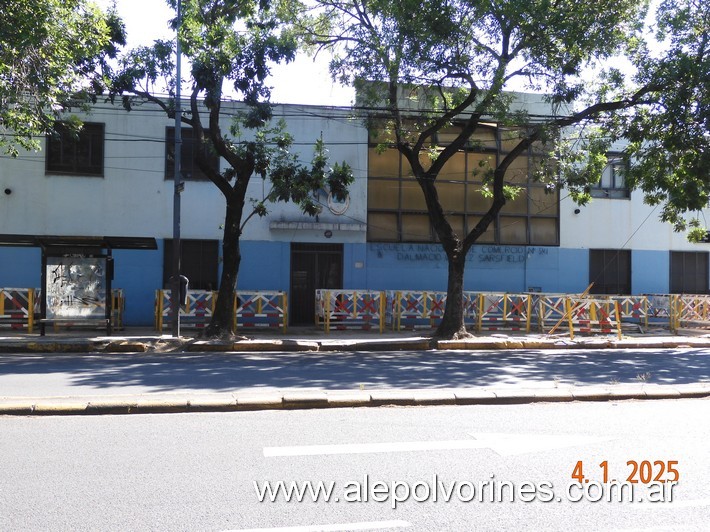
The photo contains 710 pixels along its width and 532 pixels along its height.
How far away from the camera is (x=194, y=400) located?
8.12 m

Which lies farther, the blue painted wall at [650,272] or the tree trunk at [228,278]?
the blue painted wall at [650,272]

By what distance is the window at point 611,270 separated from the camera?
2344 cm

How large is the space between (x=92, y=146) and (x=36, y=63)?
8057mm

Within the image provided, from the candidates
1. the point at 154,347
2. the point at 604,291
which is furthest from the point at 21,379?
the point at 604,291

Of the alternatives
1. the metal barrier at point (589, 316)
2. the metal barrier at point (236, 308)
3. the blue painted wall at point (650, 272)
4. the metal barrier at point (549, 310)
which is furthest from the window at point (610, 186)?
the metal barrier at point (236, 308)

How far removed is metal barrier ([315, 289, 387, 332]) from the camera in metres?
18.9

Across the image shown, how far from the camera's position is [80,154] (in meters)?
19.6

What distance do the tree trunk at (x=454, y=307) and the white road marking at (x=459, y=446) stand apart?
31.8ft

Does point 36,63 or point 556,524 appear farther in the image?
point 36,63

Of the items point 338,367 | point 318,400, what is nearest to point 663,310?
point 338,367

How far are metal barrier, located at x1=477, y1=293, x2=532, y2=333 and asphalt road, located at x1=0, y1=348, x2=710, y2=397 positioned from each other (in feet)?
13.7

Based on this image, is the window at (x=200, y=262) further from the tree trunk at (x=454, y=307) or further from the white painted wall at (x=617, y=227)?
the white painted wall at (x=617, y=227)

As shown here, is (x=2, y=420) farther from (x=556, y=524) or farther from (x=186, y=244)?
(x=186, y=244)

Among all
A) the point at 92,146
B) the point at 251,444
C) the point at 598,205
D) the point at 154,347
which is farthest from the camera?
the point at 598,205
